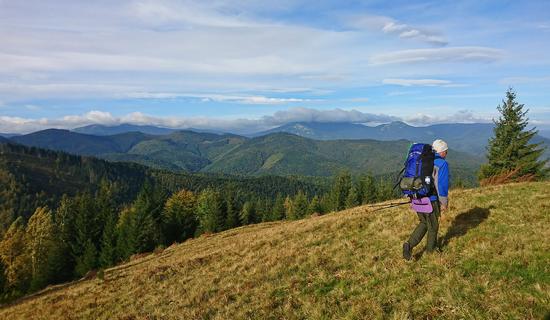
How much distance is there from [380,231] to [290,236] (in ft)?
18.8

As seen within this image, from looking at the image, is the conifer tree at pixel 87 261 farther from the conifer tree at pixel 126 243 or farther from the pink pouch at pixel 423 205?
the pink pouch at pixel 423 205

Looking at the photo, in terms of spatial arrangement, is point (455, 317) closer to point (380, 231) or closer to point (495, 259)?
point (495, 259)

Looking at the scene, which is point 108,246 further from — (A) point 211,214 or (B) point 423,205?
(B) point 423,205

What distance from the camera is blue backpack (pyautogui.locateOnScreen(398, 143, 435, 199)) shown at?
1050 cm

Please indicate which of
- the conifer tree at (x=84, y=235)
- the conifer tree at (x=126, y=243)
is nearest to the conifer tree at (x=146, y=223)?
the conifer tree at (x=126, y=243)

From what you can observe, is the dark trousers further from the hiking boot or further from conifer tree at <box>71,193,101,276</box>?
conifer tree at <box>71,193,101,276</box>

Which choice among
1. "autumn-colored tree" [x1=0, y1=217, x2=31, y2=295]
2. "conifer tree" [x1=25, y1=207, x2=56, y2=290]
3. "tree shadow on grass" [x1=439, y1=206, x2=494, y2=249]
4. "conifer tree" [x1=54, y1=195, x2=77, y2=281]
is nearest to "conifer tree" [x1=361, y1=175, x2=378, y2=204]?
"conifer tree" [x1=54, y1=195, x2=77, y2=281]

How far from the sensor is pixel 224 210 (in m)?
90.9

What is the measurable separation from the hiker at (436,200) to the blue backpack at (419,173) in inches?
8.8

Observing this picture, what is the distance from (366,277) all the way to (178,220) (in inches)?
3016

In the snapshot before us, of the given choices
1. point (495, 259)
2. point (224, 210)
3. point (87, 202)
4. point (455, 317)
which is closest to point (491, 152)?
point (495, 259)

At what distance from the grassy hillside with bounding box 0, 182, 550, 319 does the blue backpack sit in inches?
87.6

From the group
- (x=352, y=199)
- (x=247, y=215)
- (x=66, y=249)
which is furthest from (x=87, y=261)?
(x=352, y=199)

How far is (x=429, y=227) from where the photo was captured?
1115 cm
